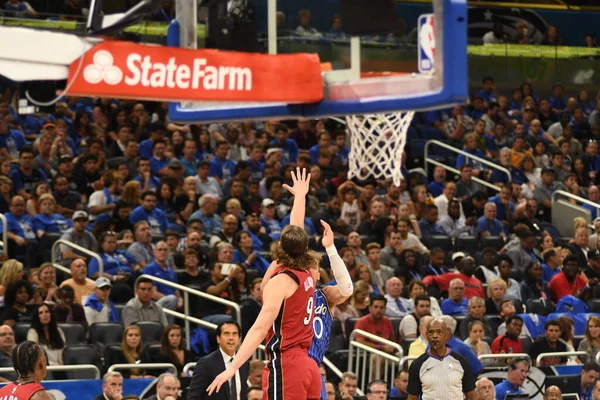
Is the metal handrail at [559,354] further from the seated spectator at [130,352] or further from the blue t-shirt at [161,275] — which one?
the seated spectator at [130,352]

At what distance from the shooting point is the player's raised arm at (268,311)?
21.8ft

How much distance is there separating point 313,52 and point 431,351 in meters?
2.52

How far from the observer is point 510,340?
42.1 feet

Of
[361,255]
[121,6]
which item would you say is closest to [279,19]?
[121,6]

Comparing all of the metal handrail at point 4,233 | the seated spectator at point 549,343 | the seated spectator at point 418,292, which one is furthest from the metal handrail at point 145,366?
the seated spectator at point 549,343

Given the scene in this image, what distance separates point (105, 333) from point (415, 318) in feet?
11.0

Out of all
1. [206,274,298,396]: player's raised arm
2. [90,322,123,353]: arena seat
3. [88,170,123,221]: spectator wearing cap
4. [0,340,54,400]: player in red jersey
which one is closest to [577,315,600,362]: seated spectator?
[90,322,123,353]: arena seat

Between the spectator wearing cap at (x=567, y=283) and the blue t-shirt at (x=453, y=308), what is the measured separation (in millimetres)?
1884

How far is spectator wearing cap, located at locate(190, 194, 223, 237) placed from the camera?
47.4 ft

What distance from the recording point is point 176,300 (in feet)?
41.9

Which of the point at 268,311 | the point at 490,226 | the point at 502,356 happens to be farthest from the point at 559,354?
the point at 268,311

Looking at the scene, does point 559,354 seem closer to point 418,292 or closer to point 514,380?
point 514,380

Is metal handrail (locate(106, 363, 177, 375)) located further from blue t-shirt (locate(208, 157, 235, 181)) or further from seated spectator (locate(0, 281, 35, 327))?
blue t-shirt (locate(208, 157, 235, 181))

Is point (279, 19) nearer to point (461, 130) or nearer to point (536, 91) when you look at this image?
point (461, 130)
